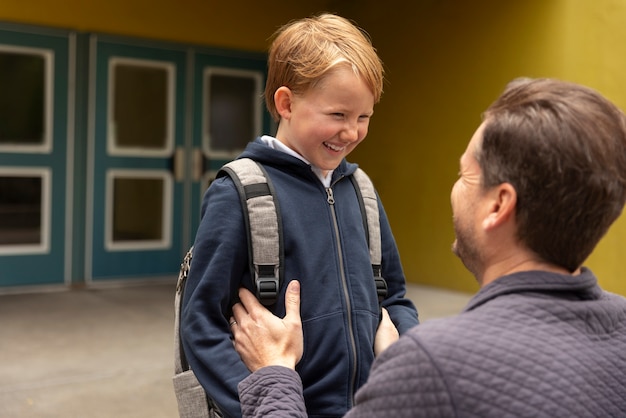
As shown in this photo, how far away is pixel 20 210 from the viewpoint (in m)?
6.74

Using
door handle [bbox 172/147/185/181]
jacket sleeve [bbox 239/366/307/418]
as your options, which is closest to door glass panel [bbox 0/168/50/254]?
door handle [bbox 172/147/185/181]

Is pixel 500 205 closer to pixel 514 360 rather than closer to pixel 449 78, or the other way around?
pixel 514 360

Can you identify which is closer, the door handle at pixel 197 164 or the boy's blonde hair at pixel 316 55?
the boy's blonde hair at pixel 316 55

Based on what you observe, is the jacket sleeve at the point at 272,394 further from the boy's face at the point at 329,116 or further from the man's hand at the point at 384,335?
the boy's face at the point at 329,116

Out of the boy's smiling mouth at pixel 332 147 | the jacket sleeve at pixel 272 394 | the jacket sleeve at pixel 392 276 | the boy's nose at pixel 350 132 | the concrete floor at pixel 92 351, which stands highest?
the boy's nose at pixel 350 132

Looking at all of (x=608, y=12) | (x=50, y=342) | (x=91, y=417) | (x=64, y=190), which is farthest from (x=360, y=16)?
(x=91, y=417)

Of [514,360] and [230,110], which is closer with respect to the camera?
[514,360]

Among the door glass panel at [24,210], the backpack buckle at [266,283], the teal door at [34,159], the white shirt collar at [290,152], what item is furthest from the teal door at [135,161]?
the backpack buckle at [266,283]

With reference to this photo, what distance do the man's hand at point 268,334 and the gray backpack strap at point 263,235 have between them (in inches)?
1.3

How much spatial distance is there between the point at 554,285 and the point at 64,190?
648 centimetres

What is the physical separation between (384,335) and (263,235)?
39cm

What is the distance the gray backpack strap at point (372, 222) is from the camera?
180 cm

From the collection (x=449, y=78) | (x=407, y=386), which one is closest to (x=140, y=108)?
(x=449, y=78)

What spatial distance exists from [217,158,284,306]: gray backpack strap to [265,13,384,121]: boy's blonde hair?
261 millimetres
